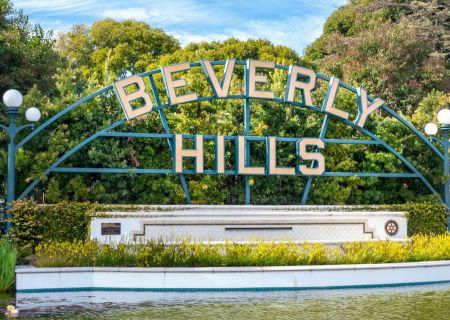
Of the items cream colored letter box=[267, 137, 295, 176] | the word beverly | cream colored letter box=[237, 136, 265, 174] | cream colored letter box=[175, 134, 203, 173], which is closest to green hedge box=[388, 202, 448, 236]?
the word beverly

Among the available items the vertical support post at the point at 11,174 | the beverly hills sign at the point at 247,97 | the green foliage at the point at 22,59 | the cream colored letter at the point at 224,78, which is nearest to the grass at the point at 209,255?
the vertical support post at the point at 11,174

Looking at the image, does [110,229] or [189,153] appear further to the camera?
[189,153]

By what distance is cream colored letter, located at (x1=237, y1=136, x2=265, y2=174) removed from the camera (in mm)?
18250

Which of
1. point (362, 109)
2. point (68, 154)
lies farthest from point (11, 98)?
point (362, 109)

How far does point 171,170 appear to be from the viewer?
17953 mm

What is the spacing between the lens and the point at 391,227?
18172 mm

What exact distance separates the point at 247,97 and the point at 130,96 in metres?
3.02

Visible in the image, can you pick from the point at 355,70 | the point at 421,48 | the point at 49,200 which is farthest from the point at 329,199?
the point at 421,48

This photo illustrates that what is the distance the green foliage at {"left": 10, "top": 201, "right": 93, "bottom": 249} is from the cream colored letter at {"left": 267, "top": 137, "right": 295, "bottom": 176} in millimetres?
4795

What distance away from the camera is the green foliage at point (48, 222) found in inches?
621

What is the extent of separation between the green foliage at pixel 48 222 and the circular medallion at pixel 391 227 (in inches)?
290

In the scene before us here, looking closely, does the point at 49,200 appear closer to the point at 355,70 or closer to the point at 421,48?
the point at 355,70

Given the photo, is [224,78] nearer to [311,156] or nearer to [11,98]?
[311,156]

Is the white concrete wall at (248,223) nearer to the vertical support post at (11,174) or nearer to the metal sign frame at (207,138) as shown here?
the metal sign frame at (207,138)
